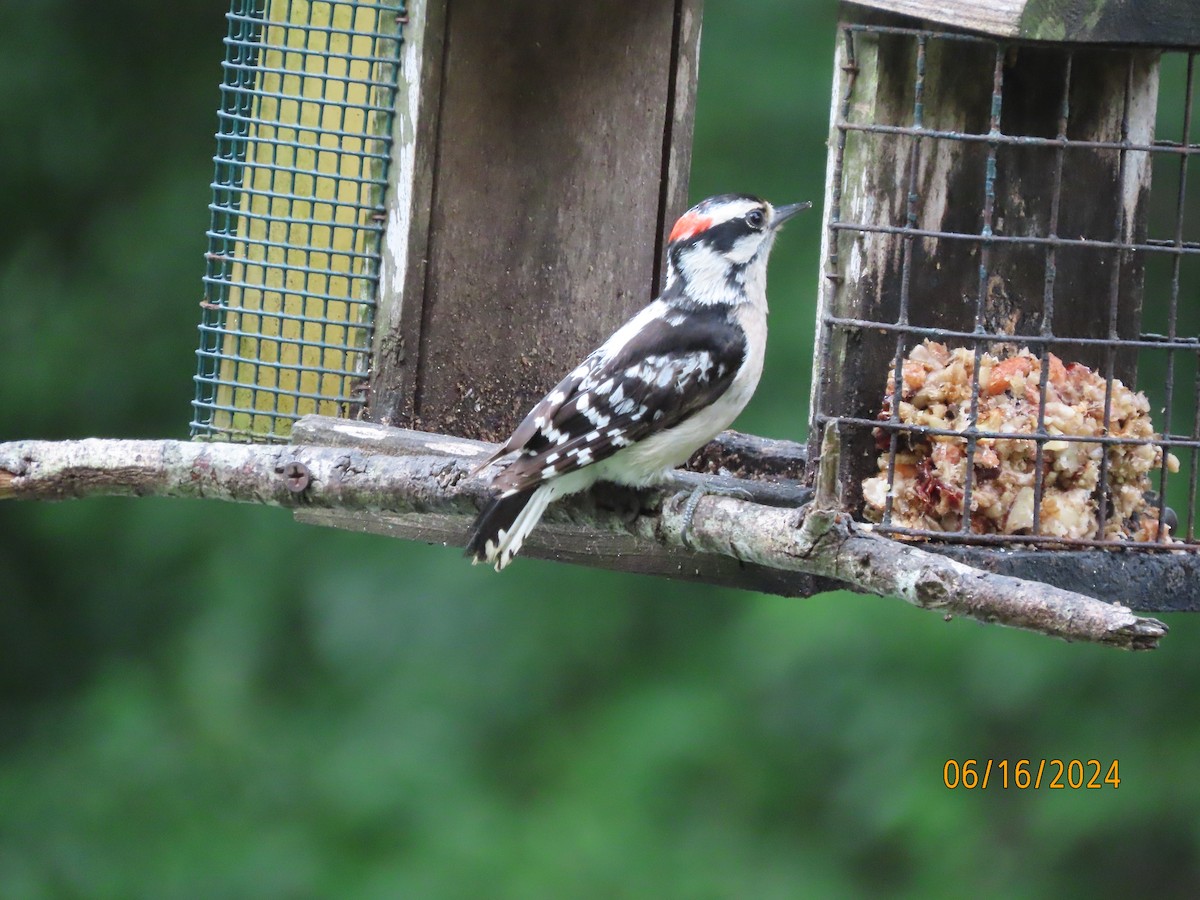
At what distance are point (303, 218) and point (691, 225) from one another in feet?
4.41

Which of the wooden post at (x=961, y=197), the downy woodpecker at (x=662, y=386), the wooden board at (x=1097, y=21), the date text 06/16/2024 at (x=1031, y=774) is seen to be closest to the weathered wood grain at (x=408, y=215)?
the downy woodpecker at (x=662, y=386)

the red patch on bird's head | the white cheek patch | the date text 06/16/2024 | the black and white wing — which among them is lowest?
the date text 06/16/2024

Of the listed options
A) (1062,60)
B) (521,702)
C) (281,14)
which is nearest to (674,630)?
(521,702)

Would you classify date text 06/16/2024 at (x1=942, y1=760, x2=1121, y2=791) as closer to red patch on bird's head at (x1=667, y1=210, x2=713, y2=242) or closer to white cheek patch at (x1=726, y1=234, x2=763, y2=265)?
white cheek patch at (x1=726, y1=234, x2=763, y2=265)

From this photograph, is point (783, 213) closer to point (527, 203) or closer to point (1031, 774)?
point (527, 203)

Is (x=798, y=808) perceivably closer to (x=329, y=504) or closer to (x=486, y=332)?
(x=486, y=332)

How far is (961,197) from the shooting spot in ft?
13.7

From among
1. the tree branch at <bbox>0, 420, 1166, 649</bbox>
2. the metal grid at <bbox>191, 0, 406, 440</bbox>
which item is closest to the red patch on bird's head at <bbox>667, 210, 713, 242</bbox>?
the tree branch at <bbox>0, 420, 1166, 649</bbox>

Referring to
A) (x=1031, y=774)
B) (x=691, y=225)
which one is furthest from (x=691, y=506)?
(x=1031, y=774)

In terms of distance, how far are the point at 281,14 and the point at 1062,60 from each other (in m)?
2.57

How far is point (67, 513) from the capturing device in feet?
31.7

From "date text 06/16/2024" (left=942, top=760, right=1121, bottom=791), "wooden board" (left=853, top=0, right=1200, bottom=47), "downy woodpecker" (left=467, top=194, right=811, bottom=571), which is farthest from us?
"date text 06/16/2024" (left=942, top=760, right=1121, bottom=791)

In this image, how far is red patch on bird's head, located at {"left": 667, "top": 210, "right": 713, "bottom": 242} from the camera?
15.8 ft

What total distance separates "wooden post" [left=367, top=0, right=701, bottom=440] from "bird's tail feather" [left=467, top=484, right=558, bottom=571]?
3.08 ft
